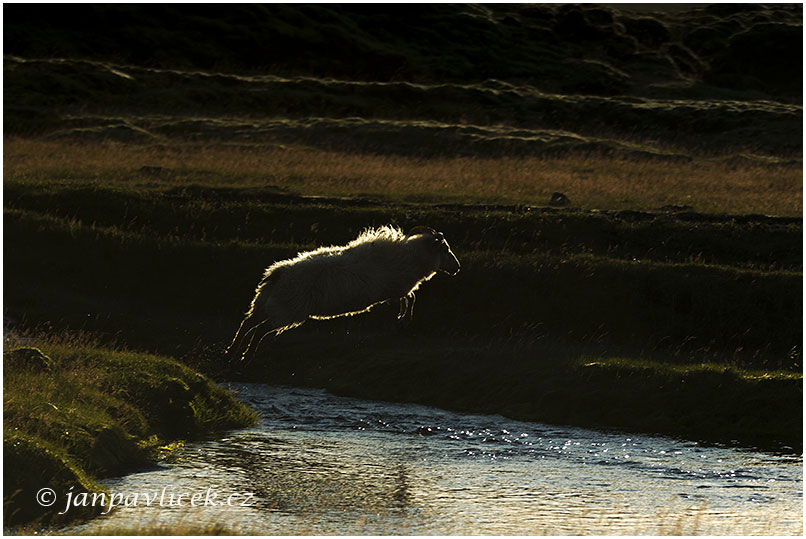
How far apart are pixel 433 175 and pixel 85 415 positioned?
28.4 m

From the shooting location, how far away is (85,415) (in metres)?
16.1

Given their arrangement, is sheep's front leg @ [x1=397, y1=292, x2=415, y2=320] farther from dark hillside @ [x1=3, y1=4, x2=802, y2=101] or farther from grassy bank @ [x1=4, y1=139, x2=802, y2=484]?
dark hillside @ [x1=3, y1=4, x2=802, y2=101]

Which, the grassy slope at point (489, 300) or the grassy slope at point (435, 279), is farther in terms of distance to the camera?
the grassy slope at point (489, 300)

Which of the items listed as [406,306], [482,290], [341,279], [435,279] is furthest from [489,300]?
[341,279]

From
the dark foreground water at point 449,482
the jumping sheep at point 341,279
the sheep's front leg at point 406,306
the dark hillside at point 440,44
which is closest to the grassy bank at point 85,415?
the dark foreground water at point 449,482

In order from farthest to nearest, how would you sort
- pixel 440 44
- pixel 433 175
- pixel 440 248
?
pixel 440 44 < pixel 433 175 < pixel 440 248

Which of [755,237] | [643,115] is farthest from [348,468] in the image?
[643,115]

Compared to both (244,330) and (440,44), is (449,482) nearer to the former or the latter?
(244,330)

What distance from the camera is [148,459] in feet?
52.6

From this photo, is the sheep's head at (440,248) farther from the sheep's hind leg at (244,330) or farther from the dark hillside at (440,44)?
the dark hillside at (440,44)

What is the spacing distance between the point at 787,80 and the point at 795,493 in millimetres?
111670

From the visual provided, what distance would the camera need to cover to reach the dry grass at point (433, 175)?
128 ft

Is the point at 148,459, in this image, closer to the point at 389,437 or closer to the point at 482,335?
the point at 389,437

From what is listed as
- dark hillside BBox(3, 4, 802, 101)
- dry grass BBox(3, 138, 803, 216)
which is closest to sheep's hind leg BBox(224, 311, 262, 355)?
dry grass BBox(3, 138, 803, 216)
